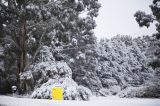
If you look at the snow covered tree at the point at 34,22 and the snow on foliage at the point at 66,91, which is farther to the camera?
the snow covered tree at the point at 34,22

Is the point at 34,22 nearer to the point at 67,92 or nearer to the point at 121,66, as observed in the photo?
the point at 67,92

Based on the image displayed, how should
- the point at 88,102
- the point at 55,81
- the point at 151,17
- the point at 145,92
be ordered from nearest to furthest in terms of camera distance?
1. the point at 88,102
2. the point at 55,81
3. the point at 145,92
4. the point at 151,17

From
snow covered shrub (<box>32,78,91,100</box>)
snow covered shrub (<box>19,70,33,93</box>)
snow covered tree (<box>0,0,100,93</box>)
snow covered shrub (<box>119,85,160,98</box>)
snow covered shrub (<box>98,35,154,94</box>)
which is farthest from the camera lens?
snow covered shrub (<box>98,35,154,94</box>)

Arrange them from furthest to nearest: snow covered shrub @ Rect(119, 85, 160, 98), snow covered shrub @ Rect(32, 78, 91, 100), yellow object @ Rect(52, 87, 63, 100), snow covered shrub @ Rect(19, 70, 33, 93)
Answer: snow covered shrub @ Rect(19, 70, 33, 93) → snow covered shrub @ Rect(119, 85, 160, 98) → snow covered shrub @ Rect(32, 78, 91, 100) → yellow object @ Rect(52, 87, 63, 100)

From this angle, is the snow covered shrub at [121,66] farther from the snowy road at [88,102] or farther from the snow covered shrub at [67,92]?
the snowy road at [88,102]

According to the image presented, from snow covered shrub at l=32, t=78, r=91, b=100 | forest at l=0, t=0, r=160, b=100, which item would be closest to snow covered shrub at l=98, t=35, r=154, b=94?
forest at l=0, t=0, r=160, b=100

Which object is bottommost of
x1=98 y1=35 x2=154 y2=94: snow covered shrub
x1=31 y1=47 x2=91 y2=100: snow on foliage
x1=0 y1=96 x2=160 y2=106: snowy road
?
x1=0 y1=96 x2=160 y2=106: snowy road

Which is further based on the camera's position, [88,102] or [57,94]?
[57,94]

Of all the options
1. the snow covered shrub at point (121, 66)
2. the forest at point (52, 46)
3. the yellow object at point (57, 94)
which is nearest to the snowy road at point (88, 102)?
the yellow object at point (57, 94)

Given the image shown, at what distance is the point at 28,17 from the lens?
19.3 m

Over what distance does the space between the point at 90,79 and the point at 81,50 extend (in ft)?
14.5

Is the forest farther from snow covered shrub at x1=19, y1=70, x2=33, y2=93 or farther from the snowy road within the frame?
the snowy road

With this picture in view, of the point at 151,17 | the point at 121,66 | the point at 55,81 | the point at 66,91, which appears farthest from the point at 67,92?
the point at 121,66

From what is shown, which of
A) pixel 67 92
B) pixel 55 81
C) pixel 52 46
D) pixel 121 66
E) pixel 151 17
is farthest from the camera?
pixel 121 66
